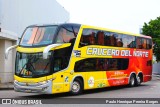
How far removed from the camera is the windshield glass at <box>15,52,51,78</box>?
18953mm

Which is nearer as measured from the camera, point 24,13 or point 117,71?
point 117,71

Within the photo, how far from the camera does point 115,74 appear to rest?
2500 centimetres

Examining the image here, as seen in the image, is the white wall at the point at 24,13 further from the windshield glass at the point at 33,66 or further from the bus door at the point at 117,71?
the windshield glass at the point at 33,66

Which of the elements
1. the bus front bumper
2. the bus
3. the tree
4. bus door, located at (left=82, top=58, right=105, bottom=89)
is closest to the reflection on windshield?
the bus

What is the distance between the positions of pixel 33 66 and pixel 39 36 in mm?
1549

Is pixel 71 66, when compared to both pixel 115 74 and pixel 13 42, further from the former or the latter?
pixel 13 42

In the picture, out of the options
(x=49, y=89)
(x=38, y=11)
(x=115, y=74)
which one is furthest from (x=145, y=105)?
(x=38, y=11)

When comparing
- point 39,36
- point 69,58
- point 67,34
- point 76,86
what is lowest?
point 76,86

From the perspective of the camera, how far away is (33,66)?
19109mm

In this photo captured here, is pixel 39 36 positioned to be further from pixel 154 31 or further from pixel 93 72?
pixel 154 31

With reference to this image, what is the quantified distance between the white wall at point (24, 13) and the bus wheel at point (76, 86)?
1080cm

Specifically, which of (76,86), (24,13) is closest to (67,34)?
(76,86)

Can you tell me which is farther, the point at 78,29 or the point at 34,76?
the point at 78,29

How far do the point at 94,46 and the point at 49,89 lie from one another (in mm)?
4693
